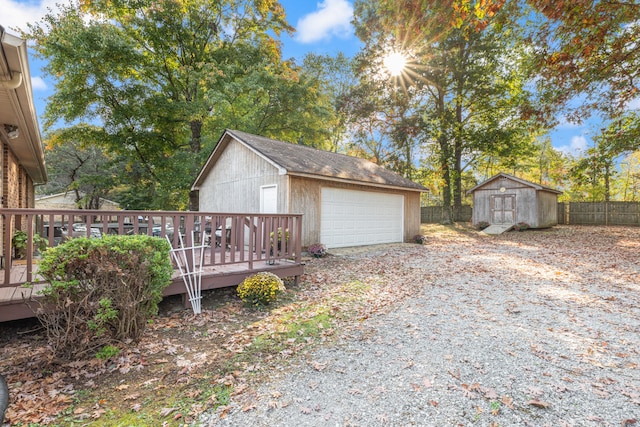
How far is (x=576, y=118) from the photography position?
35.0ft

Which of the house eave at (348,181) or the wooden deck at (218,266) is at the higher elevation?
the house eave at (348,181)

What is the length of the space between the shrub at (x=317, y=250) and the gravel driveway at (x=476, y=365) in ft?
10.6

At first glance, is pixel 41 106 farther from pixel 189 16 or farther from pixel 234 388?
pixel 234 388

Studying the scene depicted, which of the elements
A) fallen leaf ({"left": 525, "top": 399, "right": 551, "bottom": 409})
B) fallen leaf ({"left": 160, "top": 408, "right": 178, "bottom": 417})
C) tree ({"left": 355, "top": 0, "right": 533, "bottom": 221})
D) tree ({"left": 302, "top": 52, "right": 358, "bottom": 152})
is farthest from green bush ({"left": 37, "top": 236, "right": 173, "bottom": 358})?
tree ({"left": 302, "top": 52, "right": 358, "bottom": 152})

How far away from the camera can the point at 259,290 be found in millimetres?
4926

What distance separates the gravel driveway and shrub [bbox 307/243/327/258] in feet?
10.6

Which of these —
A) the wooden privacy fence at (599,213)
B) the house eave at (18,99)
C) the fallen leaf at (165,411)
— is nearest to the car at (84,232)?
the house eave at (18,99)

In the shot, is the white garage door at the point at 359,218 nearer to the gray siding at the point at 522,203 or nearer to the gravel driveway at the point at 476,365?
the gravel driveway at the point at 476,365

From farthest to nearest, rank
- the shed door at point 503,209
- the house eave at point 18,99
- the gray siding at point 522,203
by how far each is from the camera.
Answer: the shed door at point 503,209 < the gray siding at point 522,203 < the house eave at point 18,99

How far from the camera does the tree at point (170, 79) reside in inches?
528

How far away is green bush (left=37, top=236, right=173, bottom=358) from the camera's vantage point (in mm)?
3025

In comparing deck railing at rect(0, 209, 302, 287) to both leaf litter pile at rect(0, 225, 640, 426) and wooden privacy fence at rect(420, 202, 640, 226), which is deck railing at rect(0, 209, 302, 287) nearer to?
leaf litter pile at rect(0, 225, 640, 426)

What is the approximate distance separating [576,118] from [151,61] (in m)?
18.6

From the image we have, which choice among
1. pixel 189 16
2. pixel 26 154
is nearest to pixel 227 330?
pixel 26 154
